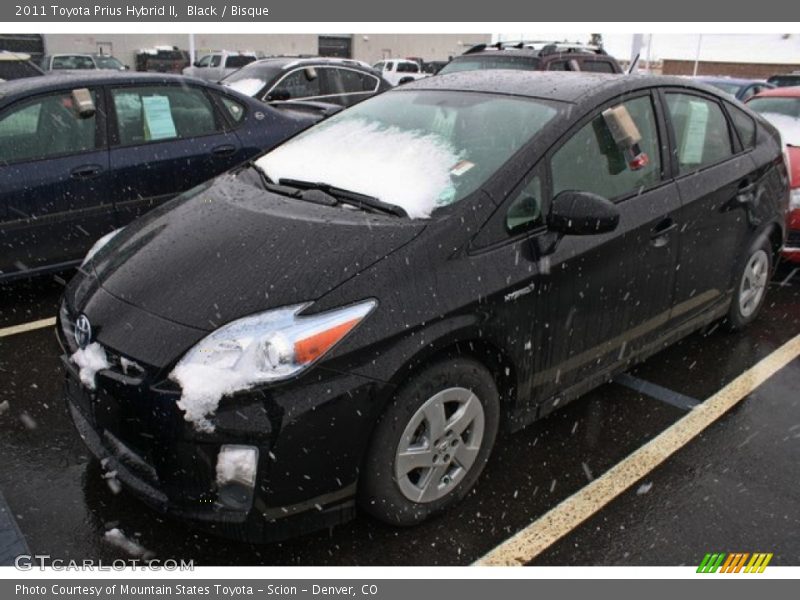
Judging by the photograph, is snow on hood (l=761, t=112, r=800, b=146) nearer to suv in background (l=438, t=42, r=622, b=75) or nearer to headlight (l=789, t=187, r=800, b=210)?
headlight (l=789, t=187, r=800, b=210)

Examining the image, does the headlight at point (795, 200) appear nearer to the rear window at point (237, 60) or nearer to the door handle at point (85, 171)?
the door handle at point (85, 171)

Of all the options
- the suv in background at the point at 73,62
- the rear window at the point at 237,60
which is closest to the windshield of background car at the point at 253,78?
the suv in background at the point at 73,62

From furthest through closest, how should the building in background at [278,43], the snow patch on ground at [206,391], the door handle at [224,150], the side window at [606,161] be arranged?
the building in background at [278,43], the door handle at [224,150], the side window at [606,161], the snow patch on ground at [206,391]

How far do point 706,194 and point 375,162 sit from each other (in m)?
1.78

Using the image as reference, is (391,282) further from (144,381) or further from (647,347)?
(647,347)

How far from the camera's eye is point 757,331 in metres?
4.62

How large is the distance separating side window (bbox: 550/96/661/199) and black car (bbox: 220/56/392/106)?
639cm

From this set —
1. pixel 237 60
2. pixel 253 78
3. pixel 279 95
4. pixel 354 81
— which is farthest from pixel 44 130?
pixel 237 60

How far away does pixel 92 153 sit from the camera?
481 centimetres

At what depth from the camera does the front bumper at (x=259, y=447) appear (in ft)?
7.25

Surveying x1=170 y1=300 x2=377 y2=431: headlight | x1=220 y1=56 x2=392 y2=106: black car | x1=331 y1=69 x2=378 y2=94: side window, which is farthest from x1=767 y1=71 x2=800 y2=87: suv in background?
x1=170 y1=300 x2=377 y2=431: headlight

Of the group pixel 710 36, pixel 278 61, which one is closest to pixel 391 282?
pixel 278 61

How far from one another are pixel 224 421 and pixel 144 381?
0.31 metres

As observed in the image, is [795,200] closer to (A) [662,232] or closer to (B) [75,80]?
(A) [662,232]
